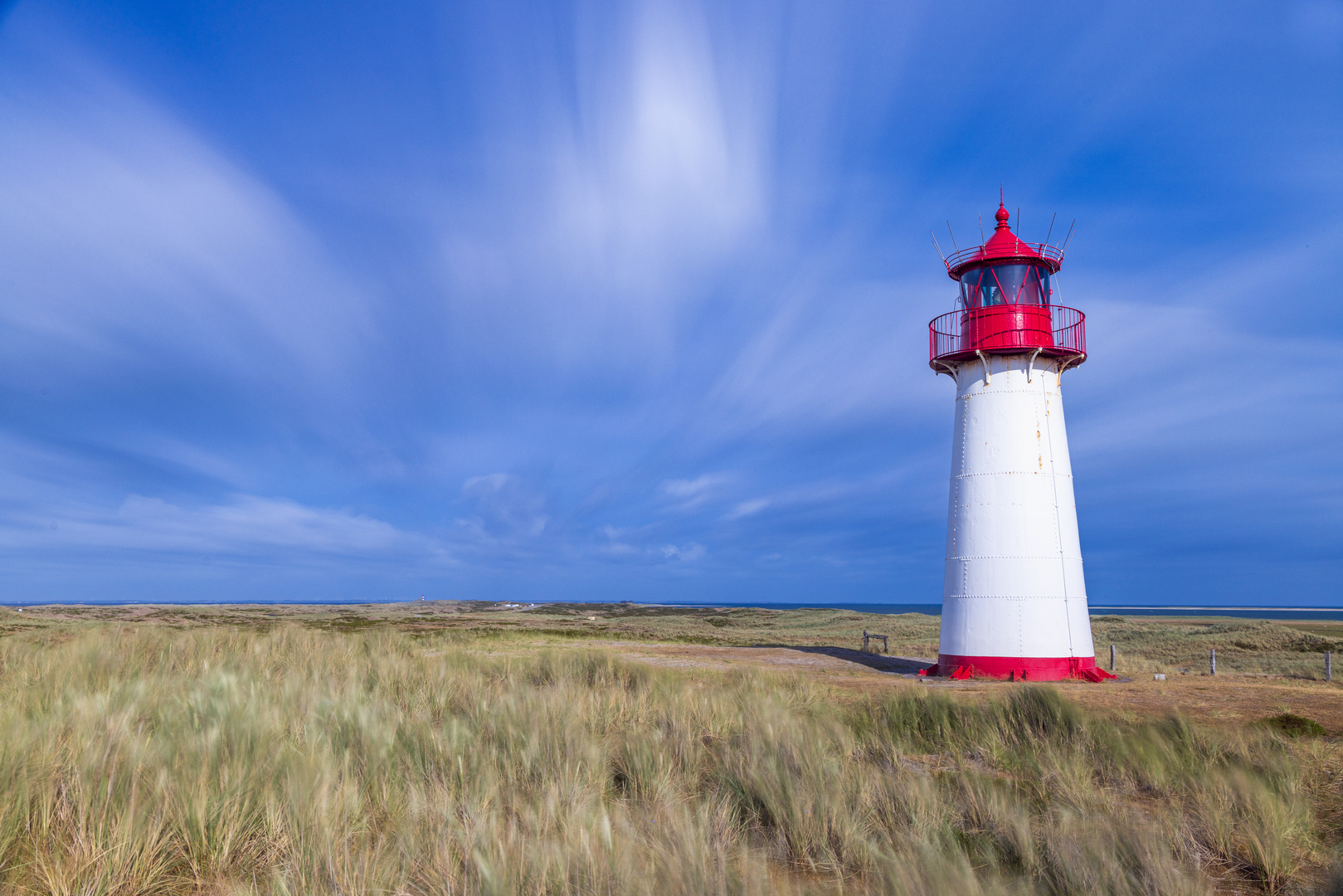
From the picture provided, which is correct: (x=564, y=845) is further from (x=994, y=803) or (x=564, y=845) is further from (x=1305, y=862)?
(x=1305, y=862)

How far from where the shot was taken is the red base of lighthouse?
16.2 metres

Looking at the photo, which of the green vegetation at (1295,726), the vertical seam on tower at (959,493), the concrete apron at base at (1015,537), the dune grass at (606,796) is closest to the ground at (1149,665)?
the green vegetation at (1295,726)

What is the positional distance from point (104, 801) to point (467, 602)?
122m

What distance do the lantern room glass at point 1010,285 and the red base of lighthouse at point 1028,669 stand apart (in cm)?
767

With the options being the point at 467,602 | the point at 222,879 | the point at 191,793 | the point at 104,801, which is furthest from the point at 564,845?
the point at 467,602

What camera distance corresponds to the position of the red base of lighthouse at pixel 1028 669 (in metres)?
16.2

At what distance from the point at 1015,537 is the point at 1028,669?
2.70 m

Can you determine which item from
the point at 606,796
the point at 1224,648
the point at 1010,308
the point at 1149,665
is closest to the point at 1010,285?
the point at 1010,308

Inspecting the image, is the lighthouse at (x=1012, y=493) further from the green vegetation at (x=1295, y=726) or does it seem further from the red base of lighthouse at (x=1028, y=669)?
the green vegetation at (x=1295, y=726)

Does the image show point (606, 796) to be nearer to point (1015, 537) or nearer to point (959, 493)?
point (1015, 537)

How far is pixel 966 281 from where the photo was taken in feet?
59.7

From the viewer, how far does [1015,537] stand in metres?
16.7

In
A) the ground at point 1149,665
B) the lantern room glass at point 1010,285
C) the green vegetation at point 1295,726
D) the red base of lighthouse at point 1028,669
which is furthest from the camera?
the lantern room glass at point 1010,285

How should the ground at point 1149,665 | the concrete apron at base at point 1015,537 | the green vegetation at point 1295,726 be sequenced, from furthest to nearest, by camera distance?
the concrete apron at base at point 1015,537
the ground at point 1149,665
the green vegetation at point 1295,726
